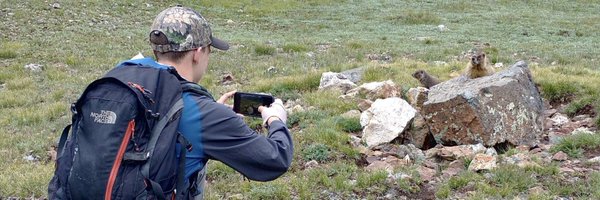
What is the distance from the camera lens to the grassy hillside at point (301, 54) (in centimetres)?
660

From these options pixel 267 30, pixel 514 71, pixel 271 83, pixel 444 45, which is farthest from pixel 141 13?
pixel 514 71

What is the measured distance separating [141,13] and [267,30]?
16.4ft

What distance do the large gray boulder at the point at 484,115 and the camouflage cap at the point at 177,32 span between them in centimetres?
453

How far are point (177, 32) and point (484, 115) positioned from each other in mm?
4812

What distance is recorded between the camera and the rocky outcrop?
726cm

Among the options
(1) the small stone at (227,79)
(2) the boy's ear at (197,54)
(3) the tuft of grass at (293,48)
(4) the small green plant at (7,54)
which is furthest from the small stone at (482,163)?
(4) the small green plant at (7,54)

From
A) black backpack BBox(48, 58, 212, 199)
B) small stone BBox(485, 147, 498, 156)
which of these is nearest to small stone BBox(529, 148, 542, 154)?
small stone BBox(485, 147, 498, 156)

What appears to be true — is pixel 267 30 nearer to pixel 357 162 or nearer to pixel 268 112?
pixel 357 162

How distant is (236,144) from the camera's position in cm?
312

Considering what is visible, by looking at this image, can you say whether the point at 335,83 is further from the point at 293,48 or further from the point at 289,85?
the point at 293,48

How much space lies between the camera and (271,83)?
1059 centimetres

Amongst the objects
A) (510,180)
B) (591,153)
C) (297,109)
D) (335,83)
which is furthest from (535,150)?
(335,83)

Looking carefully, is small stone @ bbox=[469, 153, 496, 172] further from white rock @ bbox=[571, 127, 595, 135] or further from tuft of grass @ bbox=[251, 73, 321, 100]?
tuft of grass @ bbox=[251, 73, 321, 100]

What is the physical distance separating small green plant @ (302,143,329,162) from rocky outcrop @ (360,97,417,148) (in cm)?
59
